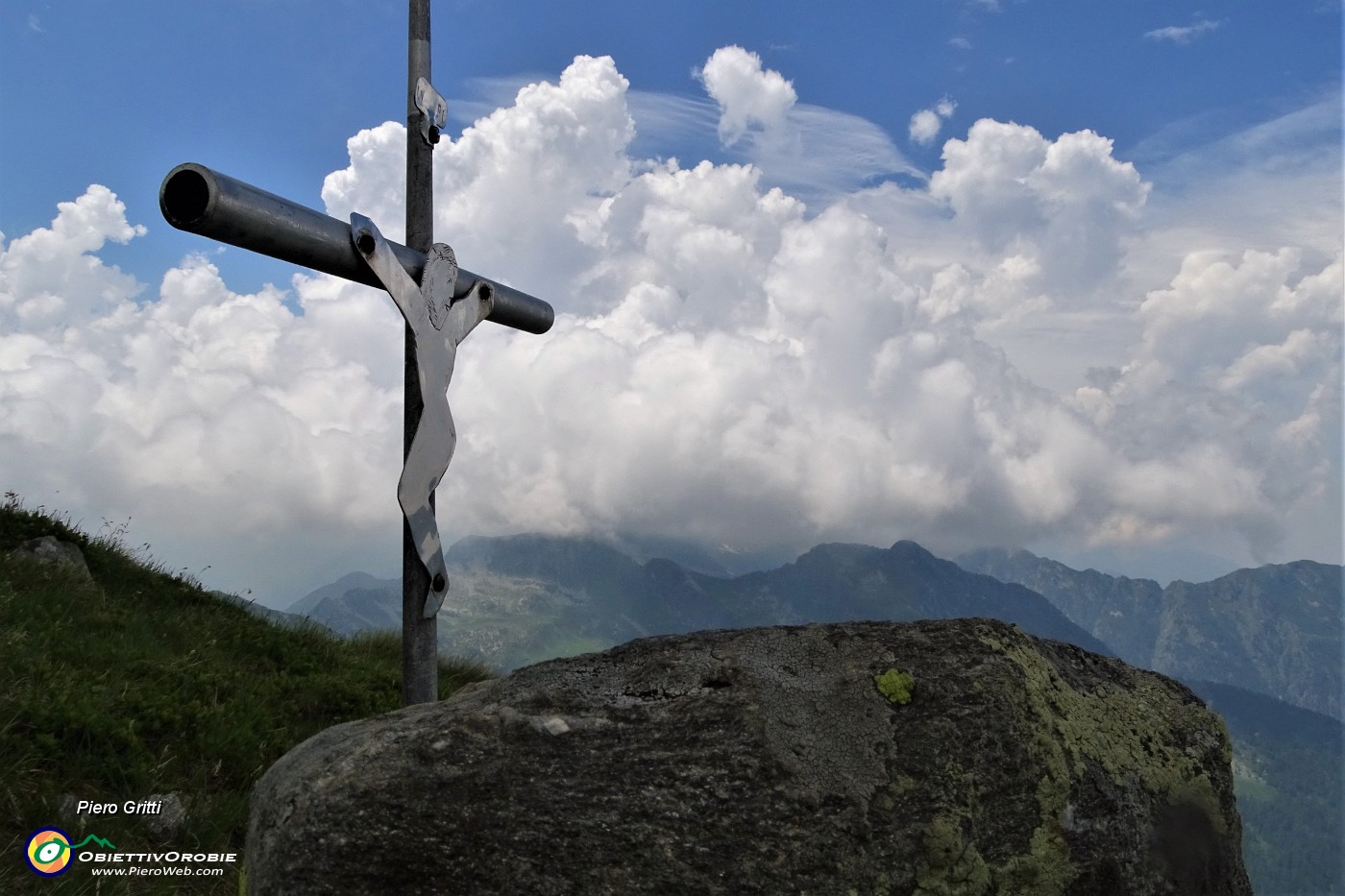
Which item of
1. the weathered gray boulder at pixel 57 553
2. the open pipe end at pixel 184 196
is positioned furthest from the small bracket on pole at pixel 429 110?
the weathered gray boulder at pixel 57 553

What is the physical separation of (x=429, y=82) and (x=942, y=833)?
721cm

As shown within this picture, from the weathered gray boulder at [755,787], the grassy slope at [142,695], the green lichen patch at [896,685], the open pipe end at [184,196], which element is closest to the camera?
the weathered gray boulder at [755,787]

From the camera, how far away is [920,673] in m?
3.89

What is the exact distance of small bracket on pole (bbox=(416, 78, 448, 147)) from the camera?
789 cm

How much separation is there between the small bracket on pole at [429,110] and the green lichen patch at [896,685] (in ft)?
20.3

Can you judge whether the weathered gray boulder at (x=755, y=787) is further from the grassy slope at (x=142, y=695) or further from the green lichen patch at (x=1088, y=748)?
the grassy slope at (x=142, y=695)

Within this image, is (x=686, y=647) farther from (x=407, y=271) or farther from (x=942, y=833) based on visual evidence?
(x=407, y=271)

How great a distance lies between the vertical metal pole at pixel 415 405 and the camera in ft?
24.0

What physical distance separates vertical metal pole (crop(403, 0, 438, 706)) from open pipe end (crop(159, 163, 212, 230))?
1927 millimetres

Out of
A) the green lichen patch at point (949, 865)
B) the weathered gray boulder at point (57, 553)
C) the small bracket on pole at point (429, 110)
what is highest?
the small bracket on pole at point (429, 110)

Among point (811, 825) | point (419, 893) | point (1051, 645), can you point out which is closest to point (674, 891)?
point (811, 825)

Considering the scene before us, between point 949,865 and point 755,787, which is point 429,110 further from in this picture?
point 949,865

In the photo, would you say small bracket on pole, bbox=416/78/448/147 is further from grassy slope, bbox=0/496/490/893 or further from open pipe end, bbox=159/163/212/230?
grassy slope, bbox=0/496/490/893

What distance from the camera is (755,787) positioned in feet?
11.5
